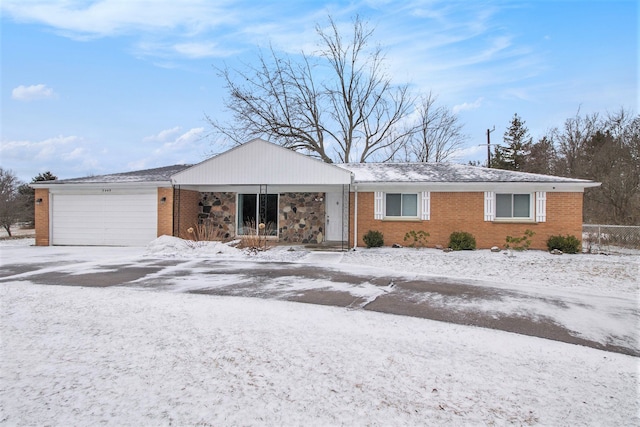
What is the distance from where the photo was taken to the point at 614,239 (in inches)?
614

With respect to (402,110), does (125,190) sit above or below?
below

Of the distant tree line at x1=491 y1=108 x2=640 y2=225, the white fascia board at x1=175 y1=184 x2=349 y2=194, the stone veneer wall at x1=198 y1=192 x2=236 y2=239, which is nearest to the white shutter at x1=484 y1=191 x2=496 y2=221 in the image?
the white fascia board at x1=175 y1=184 x2=349 y2=194

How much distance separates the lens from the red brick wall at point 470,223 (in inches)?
561

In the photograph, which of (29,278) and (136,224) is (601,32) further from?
(136,224)

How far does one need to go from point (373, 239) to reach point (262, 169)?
195 inches

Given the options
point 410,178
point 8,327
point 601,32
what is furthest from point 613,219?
point 8,327

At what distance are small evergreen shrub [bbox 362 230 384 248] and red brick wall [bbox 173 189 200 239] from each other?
738 centimetres

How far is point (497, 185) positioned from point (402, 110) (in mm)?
17431

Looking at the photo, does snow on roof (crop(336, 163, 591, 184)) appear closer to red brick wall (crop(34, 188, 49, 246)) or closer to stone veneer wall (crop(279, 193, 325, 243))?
stone veneer wall (crop(279, 193, 325, 243))

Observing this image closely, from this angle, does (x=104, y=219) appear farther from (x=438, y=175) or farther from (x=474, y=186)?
(x=474, y=186)

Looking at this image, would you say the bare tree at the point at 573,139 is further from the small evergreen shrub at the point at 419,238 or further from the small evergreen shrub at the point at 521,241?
the small evergreen shrub at the point at 419,238

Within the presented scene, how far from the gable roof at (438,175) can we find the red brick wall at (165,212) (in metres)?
7.37

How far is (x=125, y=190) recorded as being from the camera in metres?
15.5

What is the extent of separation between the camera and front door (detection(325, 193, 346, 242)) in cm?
1616
